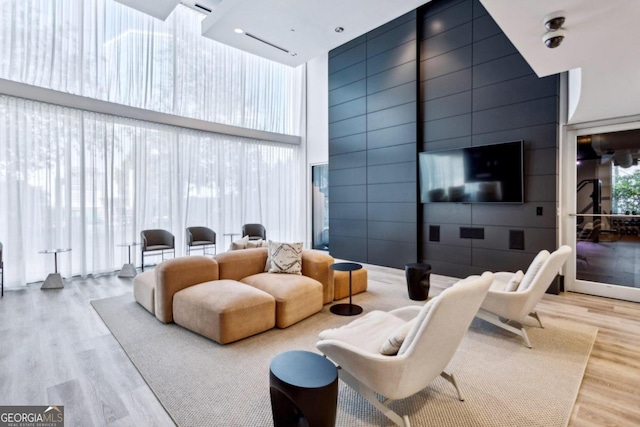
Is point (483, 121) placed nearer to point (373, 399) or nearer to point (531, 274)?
point (531, 274)

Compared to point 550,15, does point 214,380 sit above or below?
below


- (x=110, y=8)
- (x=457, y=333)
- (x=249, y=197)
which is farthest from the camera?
(x=249, y=197)

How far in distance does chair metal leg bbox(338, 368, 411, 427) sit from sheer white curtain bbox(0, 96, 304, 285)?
17.5 feet

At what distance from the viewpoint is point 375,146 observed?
636cm

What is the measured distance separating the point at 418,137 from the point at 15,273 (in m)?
7.03

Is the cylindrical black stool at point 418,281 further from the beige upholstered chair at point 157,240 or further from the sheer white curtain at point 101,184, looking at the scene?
the sheer white curtain at point 101,184

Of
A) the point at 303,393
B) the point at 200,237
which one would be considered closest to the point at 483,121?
the point at 303,393

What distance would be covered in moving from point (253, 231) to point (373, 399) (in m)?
5.62

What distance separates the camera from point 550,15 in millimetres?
2111

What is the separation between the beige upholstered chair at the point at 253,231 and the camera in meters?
6.99

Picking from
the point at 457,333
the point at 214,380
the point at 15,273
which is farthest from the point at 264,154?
the point at 457,333

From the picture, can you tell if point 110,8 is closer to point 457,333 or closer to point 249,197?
point 249,197

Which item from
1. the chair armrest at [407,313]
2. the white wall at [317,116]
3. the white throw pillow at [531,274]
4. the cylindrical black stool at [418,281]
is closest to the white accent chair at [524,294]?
the white throw pillow at [531,274]

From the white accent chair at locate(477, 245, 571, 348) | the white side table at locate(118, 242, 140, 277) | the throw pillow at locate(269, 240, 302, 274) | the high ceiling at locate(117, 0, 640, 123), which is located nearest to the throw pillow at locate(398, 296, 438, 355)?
the white accent chair at locate(477, 245, 571, 348)
